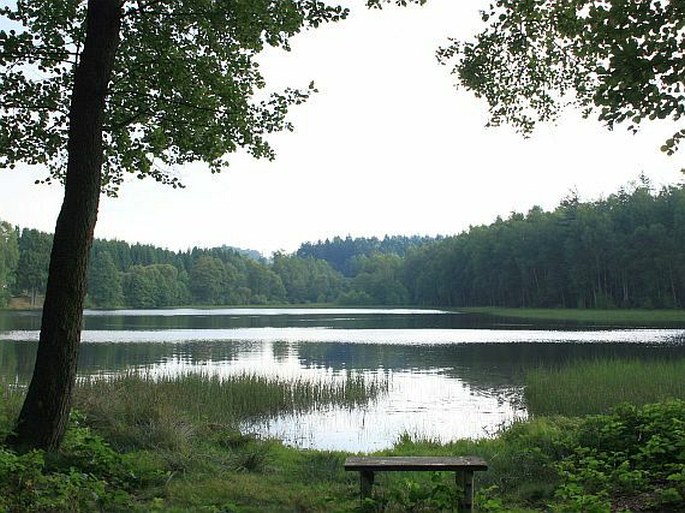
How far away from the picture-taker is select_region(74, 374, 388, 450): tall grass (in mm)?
8219

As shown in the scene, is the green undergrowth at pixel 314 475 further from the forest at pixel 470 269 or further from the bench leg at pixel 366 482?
the forest at pixel 470 269

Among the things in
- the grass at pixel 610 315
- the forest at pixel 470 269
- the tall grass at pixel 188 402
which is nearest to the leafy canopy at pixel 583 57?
the tall grass at pixel 188 402

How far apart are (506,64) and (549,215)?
84.9 m

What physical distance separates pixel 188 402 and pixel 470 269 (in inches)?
3631

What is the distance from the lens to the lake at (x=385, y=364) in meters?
13.9

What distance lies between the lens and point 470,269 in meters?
103

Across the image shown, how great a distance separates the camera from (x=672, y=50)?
540cm

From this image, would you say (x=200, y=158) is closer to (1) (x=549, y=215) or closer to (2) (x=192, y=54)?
(2) (x=192, y=54)

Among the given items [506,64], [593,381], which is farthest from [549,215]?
[506,64]

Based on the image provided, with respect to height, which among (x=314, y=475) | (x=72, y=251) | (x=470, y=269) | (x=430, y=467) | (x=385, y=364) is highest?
(x=470, y=269)

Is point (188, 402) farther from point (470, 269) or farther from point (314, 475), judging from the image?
point (470, 269)

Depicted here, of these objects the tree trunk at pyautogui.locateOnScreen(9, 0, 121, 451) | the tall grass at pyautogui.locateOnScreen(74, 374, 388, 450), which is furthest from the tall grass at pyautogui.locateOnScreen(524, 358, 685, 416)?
the tree trunk at pyautogui.locateOnScreen(9, 0, 121, 451)

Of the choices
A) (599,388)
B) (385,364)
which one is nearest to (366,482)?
(599,388)

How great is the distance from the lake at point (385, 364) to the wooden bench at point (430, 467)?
6056mm
